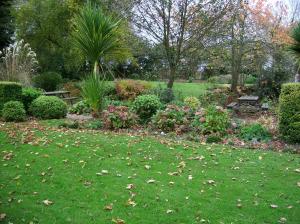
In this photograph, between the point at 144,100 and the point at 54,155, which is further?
the point at 144,100

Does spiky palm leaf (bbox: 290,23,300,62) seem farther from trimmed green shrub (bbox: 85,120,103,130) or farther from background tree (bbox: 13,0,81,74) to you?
background tree (bbox: 13,0,81,74)

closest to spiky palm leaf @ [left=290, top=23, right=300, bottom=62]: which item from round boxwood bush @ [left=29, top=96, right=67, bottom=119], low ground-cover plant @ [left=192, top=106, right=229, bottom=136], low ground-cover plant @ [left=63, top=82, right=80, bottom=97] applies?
low ground-cover plant @ [left=192, top=106, right=229, bottom=136]

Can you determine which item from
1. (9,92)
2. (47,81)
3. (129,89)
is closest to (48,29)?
(47,81)

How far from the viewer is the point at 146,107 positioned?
33.7ft

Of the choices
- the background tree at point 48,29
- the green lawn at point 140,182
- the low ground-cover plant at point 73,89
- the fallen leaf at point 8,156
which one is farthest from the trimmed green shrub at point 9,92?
the background tree at point 48,29

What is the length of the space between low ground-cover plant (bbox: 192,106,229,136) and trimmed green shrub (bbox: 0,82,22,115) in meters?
5.12

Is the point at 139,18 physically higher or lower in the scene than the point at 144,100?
higher

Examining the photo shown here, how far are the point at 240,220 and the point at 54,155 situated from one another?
Answer: 3.48 meters

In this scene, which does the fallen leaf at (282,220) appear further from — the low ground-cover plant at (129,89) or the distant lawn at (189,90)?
the distant lawn at (189,90)

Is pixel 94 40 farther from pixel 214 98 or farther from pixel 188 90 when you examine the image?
pixel 188 90

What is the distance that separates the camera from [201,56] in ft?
55.2

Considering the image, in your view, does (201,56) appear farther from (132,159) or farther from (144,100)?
(132,159)

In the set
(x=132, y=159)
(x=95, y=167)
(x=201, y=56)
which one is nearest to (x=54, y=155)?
(x=95, y=167)

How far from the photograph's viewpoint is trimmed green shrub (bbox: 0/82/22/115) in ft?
34.8
